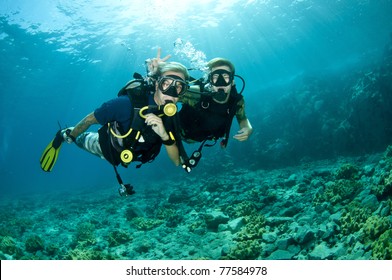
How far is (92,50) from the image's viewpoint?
3225 cm

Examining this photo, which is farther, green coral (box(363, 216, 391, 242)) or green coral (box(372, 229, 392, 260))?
green coral (box(363, 216, 391, 242))

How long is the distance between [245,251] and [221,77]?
13.7 feet

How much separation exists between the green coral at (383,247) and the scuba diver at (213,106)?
10.2 ft

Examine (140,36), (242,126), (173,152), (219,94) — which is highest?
(140,36)

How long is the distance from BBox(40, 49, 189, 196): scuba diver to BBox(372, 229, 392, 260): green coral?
395 centimetres

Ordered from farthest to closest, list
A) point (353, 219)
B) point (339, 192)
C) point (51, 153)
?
point (339, 192), point (51, 153), point (353, 219)

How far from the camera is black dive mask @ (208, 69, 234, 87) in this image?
532 cm

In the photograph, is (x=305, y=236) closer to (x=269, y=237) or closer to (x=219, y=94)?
(x=269, y=237)

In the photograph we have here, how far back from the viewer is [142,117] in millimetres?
4445

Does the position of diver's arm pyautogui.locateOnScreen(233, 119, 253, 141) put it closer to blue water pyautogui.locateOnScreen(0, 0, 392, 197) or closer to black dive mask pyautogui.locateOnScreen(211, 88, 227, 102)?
black dive mask pyautogui.locateOnScreen(211, 88, 227, 102)

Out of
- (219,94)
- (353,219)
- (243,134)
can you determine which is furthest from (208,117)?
(353,219)

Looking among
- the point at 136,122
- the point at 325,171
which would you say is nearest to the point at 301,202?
the point at 325,171

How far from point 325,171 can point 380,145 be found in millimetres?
7091

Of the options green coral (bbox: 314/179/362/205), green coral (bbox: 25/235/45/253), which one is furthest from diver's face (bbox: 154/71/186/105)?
green coral (bbox: 25/235/45/253)
